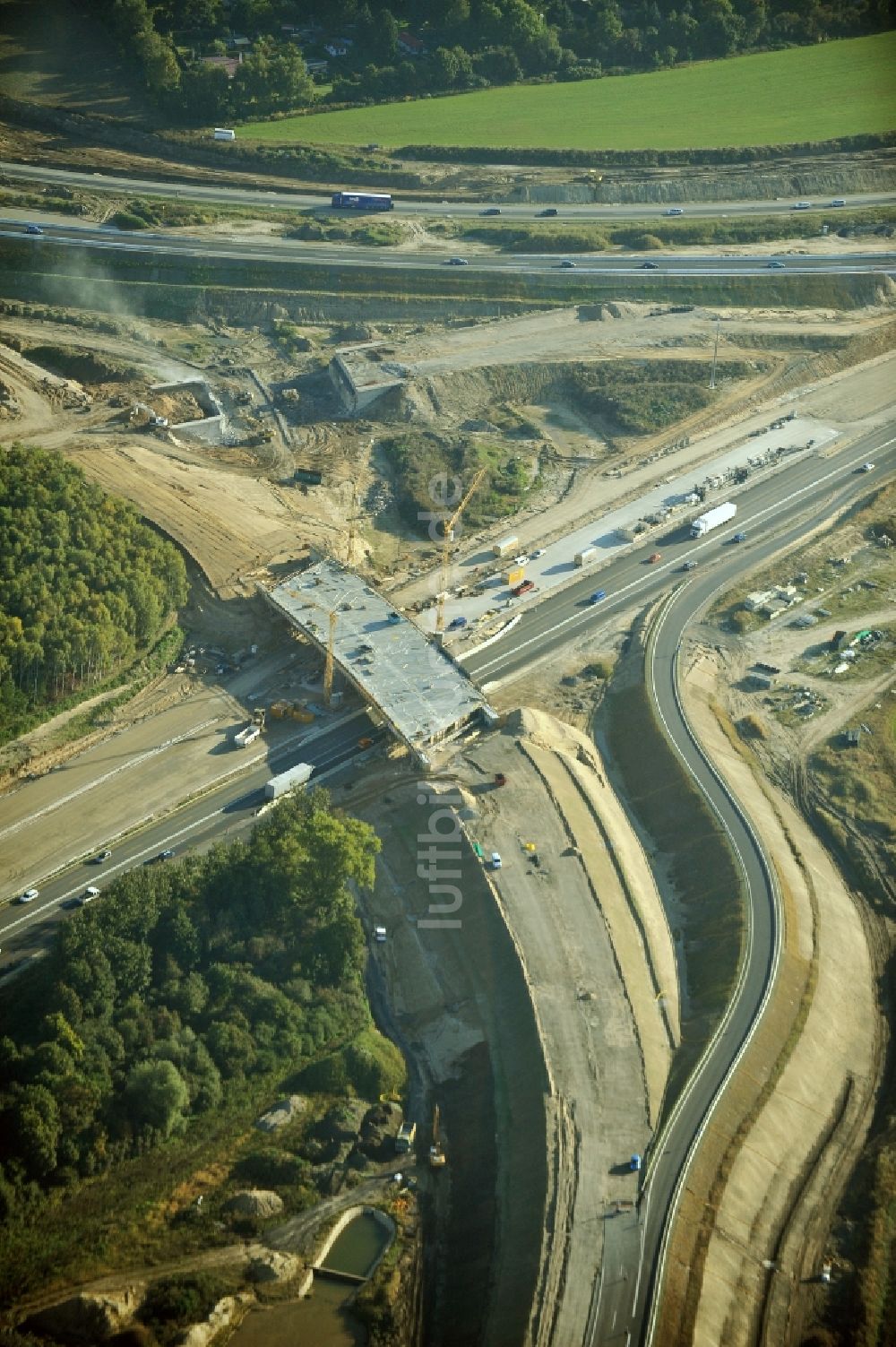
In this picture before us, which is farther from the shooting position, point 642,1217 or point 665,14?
point 665,14

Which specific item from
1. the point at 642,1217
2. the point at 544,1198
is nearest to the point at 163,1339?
the point at 544,1198

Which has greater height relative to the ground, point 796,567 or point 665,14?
A: point 665,14

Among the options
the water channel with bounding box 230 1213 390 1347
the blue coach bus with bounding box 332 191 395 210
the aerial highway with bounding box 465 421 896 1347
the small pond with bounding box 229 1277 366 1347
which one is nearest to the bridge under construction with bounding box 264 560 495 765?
the aerial highway with bounding box 465 421 896 1347

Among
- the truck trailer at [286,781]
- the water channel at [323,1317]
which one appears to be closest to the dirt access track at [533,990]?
the water channel at [323,1317]

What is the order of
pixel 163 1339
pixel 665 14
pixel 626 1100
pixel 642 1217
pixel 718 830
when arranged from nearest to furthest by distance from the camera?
pixel 163 1339
pixel 642 1217
pixel 626 1100
pixel 718 830
pixel 665 14

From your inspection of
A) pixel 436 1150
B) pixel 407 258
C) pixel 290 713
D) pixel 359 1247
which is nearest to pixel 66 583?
pixel 290 713

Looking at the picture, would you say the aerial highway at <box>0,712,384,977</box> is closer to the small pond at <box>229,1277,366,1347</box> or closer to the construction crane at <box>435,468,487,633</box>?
the construction crane at <box>435,468,487,633</box>

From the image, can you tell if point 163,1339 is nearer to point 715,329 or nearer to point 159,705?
point 159,705
